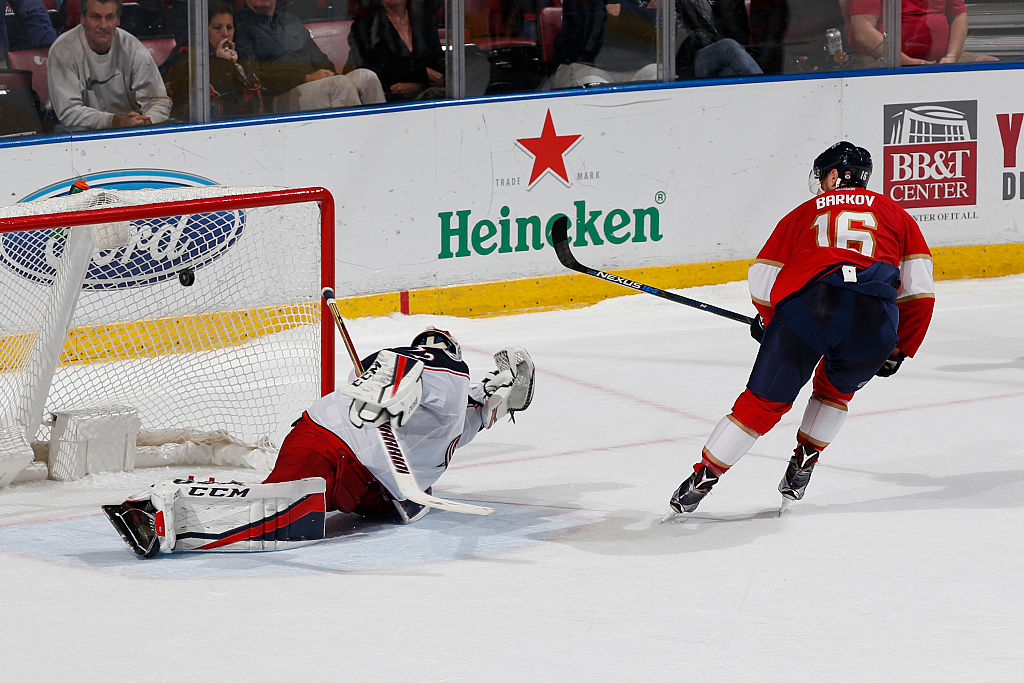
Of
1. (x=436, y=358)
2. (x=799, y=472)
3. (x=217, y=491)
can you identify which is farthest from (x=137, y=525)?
Result: (x=799, y=472)

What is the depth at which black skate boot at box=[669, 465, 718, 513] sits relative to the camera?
138 inches

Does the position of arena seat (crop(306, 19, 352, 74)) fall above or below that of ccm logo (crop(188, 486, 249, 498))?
above

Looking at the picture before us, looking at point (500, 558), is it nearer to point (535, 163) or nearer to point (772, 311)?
point (772, 311)

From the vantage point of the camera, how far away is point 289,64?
6.00 metres

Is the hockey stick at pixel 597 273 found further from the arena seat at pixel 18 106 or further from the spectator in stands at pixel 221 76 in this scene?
the arena seat at pixel 18 106

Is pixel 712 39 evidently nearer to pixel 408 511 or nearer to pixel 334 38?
pixel 334 38

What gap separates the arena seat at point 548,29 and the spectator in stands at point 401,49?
0.35 meters

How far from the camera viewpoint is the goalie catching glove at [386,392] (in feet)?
10.5

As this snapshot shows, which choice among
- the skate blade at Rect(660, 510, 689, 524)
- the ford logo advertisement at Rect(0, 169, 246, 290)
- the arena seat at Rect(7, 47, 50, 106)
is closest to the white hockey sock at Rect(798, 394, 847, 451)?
the skate blade at Rect(660, 510, 689, 524)

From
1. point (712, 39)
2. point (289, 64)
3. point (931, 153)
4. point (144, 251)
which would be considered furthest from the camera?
point (931, 153)

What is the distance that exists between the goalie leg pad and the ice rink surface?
44 mm

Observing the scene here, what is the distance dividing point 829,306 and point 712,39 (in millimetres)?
3654

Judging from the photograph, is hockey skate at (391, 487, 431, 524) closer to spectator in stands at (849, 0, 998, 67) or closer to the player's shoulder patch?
the player's shoulder patch

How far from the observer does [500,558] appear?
335cm
